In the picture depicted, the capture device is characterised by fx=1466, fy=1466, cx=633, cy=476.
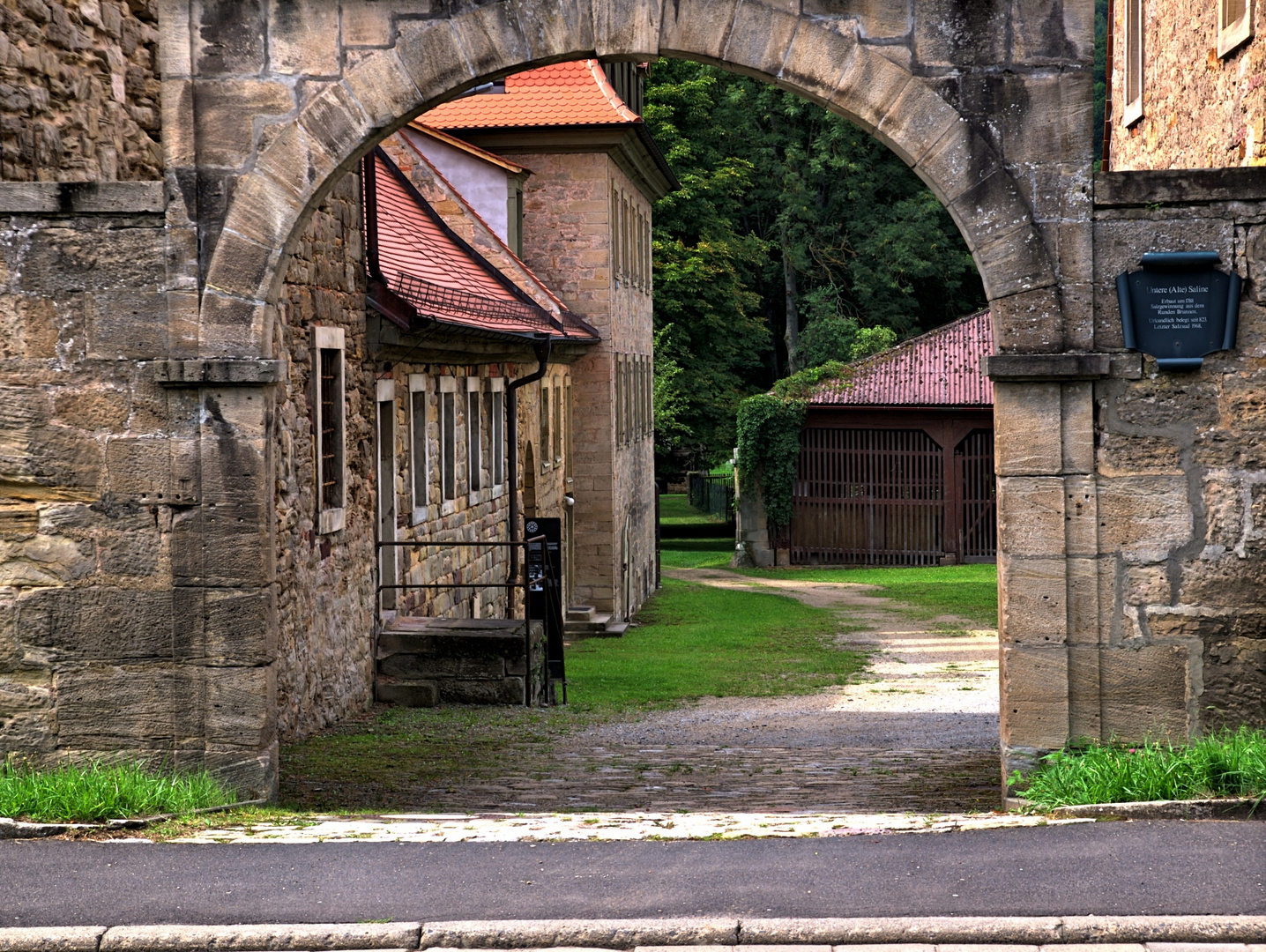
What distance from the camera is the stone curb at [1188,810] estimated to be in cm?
605

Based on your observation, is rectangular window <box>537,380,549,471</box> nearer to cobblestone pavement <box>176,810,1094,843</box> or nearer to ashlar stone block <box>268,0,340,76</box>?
ashlar stone block <box>268,0,340,76</box>

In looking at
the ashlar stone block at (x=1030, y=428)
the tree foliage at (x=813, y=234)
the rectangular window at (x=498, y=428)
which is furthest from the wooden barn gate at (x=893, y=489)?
the ashlar stone block at (x=1030, y=428)

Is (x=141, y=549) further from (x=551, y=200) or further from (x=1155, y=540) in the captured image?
(x=551, y=200)

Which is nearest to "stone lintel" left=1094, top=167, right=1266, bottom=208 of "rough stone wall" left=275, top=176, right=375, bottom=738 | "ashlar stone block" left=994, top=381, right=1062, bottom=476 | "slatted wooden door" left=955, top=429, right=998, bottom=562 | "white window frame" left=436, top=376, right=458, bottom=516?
"ashlar stone block" left=994, top=381, right=1062, bottom=476

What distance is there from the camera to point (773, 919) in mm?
4949

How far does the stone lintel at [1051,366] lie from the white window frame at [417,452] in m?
8.56

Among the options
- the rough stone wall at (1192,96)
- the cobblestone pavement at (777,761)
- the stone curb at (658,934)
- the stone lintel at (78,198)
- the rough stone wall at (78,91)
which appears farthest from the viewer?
the rough stone wall at (1192,96)

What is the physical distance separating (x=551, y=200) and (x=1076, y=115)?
19.9m

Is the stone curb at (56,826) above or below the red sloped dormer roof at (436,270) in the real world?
below

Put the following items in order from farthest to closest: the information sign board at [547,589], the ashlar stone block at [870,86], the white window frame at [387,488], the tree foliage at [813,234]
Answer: the tree foliage at [813,234] → the information sign board at [547,589] → the white window frame at [387,488] → the ashlar stone block at [870,86]

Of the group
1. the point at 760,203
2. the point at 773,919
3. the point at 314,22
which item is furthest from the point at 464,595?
the point at 760,203

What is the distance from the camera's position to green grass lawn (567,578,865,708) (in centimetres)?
1583

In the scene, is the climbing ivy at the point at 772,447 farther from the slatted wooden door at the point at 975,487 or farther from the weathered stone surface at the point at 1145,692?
the weathered stone surface at the point at 1145,692

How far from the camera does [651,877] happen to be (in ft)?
17.9
